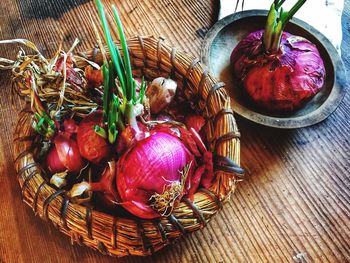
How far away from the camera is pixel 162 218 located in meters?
0.53

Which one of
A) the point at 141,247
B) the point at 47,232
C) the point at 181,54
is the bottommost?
the point at 47,232

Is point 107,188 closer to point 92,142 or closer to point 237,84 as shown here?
point 92,142

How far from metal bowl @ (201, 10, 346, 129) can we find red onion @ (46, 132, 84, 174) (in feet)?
1.00

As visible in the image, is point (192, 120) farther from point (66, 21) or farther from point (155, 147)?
point (66, 21)

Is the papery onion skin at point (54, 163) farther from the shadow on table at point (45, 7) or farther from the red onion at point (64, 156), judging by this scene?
the shadow on table at point (45, 7)

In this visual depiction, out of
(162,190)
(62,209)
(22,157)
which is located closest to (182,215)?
(162,190)

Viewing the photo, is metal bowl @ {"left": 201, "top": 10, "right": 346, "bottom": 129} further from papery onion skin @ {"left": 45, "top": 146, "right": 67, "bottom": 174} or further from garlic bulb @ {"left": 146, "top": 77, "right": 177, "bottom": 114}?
papery onion skin @ {"left": 45, "top": 146, "right": 67, "bottom": 174}

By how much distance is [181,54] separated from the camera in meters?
0.67

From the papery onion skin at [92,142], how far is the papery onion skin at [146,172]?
4 centimetres

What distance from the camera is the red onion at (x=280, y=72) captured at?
2.34 ft

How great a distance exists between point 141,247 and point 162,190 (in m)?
0.09

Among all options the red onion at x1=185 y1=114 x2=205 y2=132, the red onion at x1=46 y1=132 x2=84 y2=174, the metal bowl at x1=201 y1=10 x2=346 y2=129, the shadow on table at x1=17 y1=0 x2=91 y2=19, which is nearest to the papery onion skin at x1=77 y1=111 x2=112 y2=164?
the red onion at x1=46 y1=132 x2=84 y2=174

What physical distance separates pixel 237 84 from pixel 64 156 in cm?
39

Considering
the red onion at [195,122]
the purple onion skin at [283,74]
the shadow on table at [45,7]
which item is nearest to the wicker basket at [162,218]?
the red onion at [195,122]
